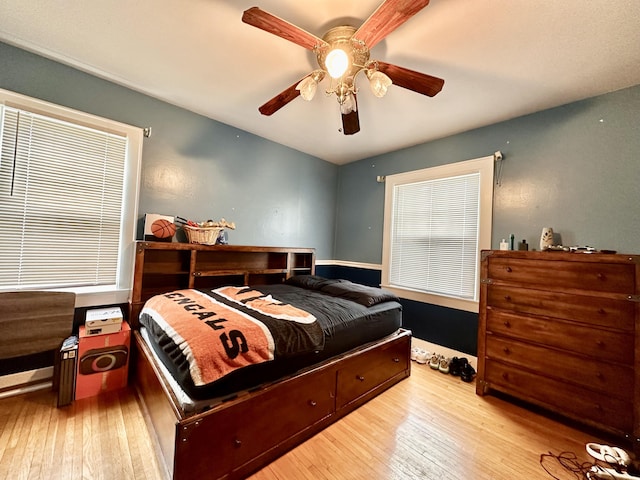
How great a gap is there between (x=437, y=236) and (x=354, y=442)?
2341 millimetres

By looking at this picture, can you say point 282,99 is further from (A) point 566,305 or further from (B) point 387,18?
(A) point 566,305

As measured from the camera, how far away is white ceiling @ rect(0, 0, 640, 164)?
148 centimetres

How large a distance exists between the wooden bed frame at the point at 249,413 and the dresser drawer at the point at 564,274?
1243mm

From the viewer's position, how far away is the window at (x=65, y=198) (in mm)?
1952

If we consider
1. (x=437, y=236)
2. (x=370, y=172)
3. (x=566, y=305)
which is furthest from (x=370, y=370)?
(x=370, y=172)

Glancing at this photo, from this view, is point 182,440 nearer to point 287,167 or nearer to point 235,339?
point 235,339

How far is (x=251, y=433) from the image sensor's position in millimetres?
1385

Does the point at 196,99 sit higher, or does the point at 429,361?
the point at 196,99

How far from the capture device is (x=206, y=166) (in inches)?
114

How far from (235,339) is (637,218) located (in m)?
3.02

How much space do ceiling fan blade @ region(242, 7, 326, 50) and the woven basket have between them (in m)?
1.80

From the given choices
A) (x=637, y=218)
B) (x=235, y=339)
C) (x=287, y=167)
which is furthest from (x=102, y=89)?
(x=637, y=218)

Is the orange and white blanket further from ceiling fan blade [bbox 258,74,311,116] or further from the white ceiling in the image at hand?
the white ceiling

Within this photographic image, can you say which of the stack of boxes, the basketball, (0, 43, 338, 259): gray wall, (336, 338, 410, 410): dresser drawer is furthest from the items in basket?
(336, 338, 410, 410): dresser drawer
